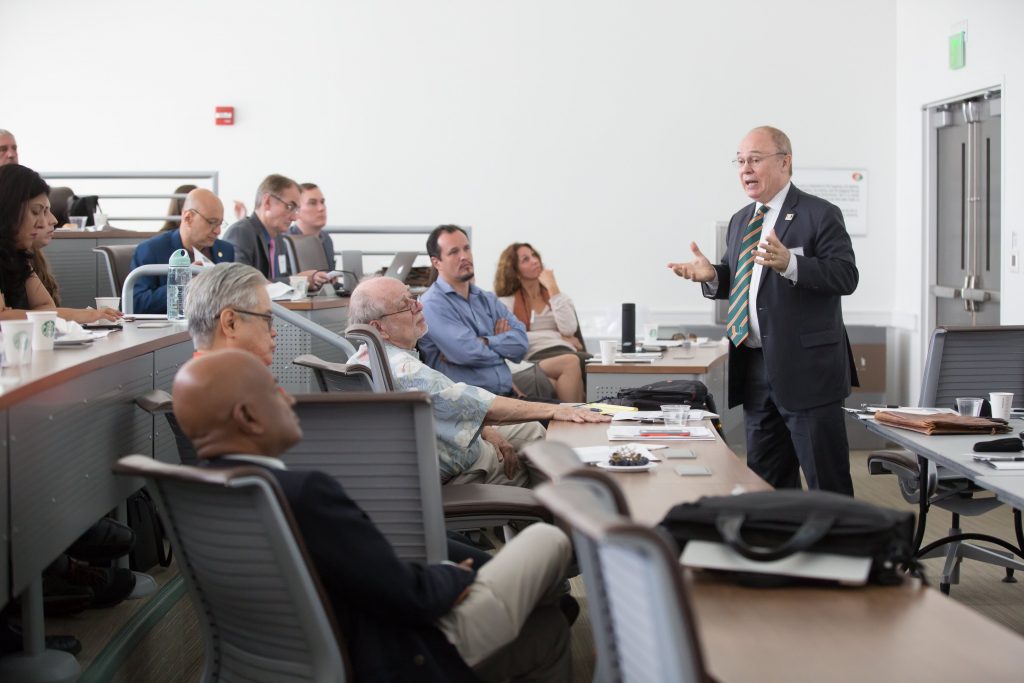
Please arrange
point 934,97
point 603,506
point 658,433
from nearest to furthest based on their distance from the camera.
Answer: point 603,506
point 658,433
point 934,97

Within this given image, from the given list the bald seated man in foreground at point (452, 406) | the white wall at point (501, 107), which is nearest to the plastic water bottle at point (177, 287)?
the bald seated man in foreground at point (452, 406)

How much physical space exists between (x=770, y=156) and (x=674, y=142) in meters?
4.49

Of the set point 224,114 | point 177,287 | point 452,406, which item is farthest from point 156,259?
point 224,114

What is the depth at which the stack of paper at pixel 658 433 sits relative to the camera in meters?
3.15

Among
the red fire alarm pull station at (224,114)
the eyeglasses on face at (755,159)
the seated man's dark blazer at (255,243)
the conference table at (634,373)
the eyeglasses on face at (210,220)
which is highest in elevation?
the red fire alarm pull station at (224,114)

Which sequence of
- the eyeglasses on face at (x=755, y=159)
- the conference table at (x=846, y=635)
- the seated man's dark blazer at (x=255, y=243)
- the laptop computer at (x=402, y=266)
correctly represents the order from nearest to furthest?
the conference table at (x=846, y=635), the eyeglasses on face at (x=755, y=159), the seated man's dark blazer at (x=255, y=243), the laptop computer at (x=402, y=266)

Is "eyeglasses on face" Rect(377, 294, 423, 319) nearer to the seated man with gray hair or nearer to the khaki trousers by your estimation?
the seated man with gray hair

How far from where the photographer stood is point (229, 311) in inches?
110

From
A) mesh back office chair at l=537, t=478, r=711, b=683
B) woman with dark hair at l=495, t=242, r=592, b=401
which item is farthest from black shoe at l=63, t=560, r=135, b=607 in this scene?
woman with dark hair at l=495, t=242, r=592, b=401

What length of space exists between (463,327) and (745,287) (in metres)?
1.31

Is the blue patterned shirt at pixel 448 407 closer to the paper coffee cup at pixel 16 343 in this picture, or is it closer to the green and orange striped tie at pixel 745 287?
the paper coffee cup at pixel 16 343

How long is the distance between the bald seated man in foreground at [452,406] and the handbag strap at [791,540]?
5.86 feet

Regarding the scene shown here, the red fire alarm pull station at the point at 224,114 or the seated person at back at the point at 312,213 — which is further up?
the red fire alarm pull station at the point at 224,114

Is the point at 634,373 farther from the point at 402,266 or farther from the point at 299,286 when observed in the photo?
the point at 402,266
